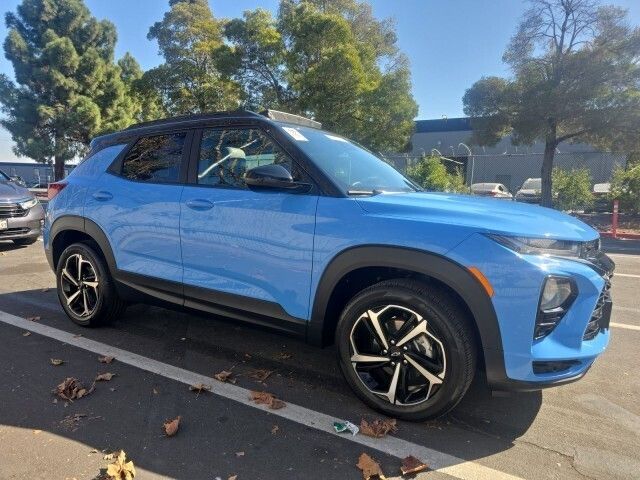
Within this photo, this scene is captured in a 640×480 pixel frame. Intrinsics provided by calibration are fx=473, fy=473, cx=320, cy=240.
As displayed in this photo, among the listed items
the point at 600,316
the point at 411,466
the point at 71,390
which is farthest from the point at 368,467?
the point at 71,390

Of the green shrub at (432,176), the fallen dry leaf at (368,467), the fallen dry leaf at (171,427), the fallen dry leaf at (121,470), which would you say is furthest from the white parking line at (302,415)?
the green shrub at (432,176)

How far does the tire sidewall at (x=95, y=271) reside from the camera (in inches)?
159

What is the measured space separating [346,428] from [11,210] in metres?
7.80

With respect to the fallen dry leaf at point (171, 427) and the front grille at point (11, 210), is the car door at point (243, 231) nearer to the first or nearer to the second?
the fallen dry leaf at point (171, 427)

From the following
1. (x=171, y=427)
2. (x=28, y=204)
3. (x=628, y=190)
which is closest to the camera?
(x=171, y=427)

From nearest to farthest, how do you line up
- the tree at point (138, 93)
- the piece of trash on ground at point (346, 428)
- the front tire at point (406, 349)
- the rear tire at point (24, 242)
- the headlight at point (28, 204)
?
the front tire at point (406, 349) → the piece of trash on ground at point (346, 428) → the headlight at point (28, 204) → the rear tire at point (24, 242) → the tree at point (138, 93)

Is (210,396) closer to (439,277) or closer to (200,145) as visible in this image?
(439,277)

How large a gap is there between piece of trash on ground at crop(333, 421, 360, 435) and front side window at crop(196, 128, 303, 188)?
1.60 metres

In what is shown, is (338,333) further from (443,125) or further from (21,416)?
(443,125)

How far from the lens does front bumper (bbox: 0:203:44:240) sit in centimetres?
803

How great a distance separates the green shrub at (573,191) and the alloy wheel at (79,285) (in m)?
17.8

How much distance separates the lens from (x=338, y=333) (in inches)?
113

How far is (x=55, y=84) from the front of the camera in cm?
2447

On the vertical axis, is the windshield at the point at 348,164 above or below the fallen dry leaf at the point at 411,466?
above
